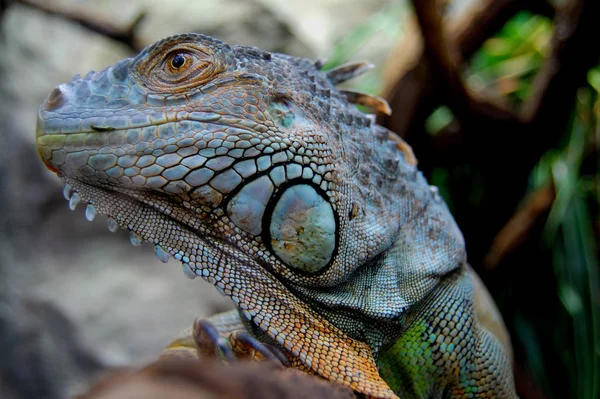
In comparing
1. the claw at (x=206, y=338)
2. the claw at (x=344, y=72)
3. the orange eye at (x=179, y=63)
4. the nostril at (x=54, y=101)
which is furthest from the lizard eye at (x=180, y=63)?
the claw at (x=206, y=338)

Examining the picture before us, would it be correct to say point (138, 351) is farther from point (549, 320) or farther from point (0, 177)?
point (549, 320)

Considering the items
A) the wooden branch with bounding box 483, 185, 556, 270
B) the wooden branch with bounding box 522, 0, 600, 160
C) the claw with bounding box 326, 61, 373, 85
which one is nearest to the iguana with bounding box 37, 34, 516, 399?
the claw with bounding box 326, 61, 373, 85

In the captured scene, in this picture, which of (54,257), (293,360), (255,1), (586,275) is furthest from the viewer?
(255,1)

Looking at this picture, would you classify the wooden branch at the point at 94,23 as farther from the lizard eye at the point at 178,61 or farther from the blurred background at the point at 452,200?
the lizard eye at the point at 178,61

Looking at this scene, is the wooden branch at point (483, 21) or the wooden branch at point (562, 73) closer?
the wooden branch at point (562, 73)

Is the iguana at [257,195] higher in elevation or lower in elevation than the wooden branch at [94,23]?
lower

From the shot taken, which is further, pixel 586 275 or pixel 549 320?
pixel 549 320

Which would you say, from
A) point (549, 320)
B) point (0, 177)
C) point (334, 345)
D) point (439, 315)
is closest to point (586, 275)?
point (549, 320)

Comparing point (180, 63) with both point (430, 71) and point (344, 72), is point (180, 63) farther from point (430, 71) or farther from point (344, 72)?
point (430, 71)
